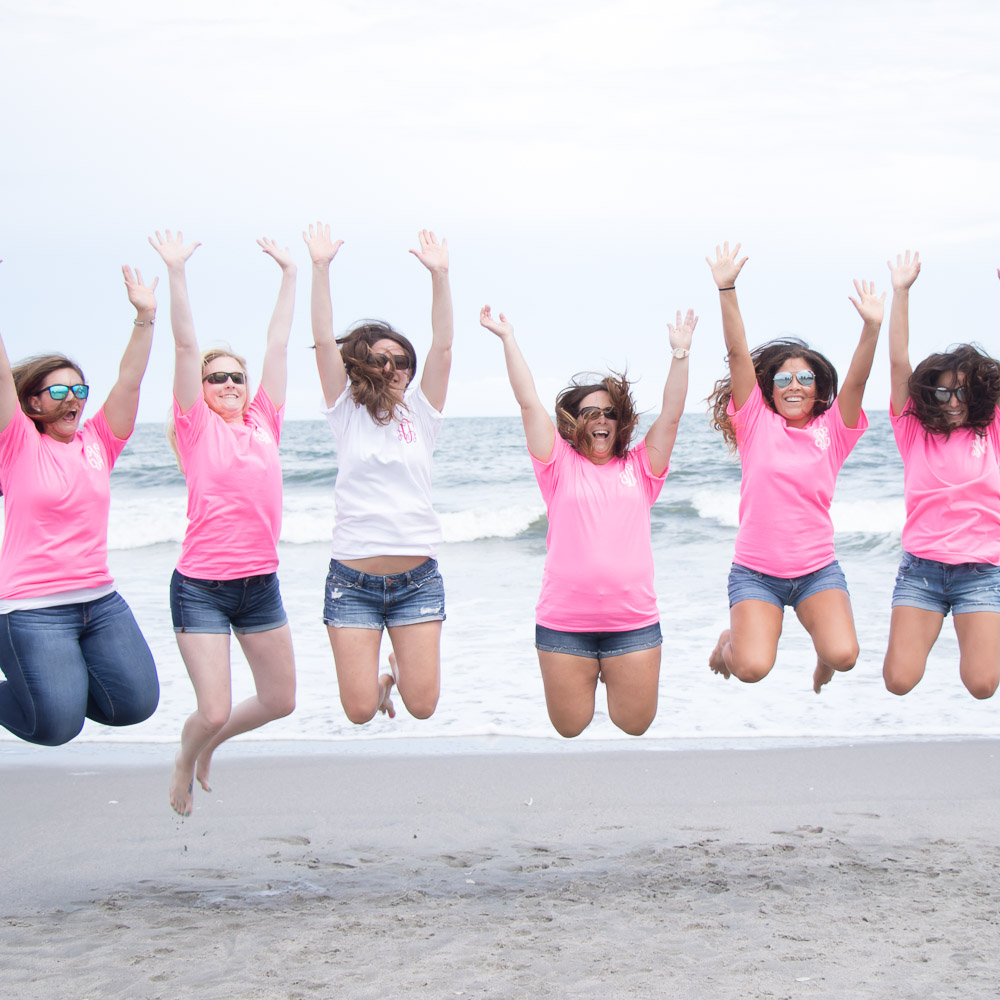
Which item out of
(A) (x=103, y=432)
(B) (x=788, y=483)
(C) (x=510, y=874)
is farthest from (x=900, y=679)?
(A) (x=103, y=432)

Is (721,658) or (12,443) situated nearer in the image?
(12,443)

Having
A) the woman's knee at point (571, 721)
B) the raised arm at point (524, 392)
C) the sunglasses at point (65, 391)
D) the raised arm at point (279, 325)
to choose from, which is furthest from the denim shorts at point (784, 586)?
the sunglasses at point (65, 391)

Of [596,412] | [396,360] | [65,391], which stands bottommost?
[596,412]

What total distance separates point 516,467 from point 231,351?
23036mm

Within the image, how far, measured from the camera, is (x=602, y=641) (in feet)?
17.5

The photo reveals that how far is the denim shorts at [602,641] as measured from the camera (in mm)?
5273

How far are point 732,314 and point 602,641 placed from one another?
1752 mm

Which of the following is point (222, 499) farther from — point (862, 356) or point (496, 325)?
point (862, 356)

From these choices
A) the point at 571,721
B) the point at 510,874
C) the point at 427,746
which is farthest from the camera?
the point at 427,746

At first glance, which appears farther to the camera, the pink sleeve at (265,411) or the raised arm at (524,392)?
the pink sleeve at (265,411)

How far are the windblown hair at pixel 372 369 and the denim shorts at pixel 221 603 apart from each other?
999 mm

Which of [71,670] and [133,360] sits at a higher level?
[133,360]

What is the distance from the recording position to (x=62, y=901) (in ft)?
17.7

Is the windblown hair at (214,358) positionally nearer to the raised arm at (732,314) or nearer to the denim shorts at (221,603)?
the denim shorts at (221,603)
